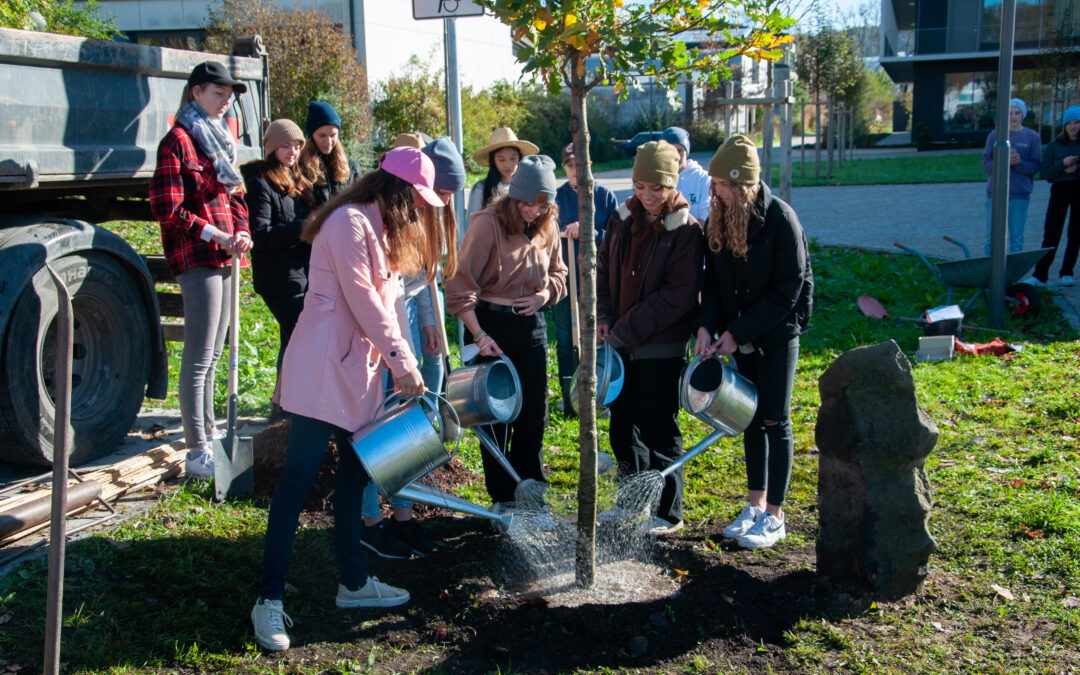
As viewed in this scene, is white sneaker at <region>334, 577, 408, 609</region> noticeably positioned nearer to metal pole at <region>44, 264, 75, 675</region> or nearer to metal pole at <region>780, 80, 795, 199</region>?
metal pole at <region>44, 264, 75, 675</region>

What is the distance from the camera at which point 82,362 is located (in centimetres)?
452

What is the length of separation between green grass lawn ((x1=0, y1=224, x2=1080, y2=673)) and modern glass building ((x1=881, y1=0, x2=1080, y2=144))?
31.2m

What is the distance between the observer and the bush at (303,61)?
1747cm

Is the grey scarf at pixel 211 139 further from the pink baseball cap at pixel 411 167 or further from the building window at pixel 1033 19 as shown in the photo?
the building window at pixel 1033 19

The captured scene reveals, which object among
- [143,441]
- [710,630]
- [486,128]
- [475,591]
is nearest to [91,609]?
[475,591]

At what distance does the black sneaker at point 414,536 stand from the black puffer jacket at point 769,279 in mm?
1618

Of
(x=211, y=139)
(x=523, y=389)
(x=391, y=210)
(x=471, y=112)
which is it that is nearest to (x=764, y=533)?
(x=523, y=389)

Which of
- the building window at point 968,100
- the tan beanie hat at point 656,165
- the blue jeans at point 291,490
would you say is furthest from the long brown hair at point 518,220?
the building window at point 968,100

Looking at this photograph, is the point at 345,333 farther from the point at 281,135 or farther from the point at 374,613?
the point at 281,135

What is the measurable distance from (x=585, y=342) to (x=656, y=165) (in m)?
0.88

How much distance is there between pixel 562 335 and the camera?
5.80 m

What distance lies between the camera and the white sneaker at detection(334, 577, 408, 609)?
352 cm

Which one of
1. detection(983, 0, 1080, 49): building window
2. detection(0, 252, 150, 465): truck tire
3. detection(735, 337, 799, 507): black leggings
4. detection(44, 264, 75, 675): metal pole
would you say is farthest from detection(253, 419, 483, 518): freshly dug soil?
detection(983, 0, 1080, 49): building window

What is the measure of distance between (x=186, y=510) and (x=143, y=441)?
986 mm
